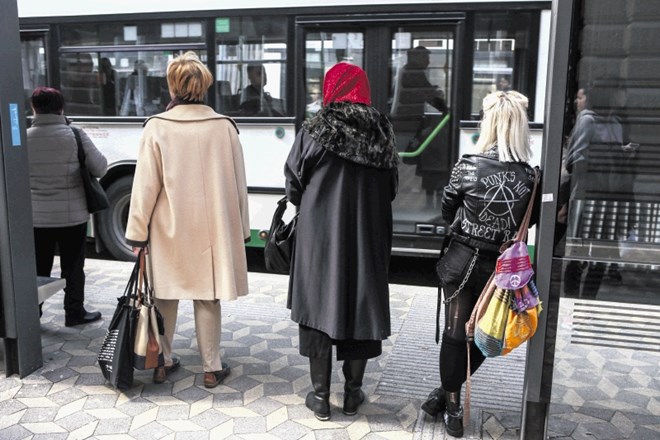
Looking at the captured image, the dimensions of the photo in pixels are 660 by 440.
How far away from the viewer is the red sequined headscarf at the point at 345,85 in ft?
10.5

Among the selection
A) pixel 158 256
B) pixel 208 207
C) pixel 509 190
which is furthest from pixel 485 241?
pixel 158 256

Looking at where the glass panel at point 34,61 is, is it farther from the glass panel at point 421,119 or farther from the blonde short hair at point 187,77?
the blonde short hair at point 187,77

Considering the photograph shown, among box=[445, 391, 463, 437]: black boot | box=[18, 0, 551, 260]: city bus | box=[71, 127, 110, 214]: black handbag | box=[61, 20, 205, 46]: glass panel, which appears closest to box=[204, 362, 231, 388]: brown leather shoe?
box=[445, 391, 463, 437]: black boot

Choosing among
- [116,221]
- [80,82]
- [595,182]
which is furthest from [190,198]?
[80,82]

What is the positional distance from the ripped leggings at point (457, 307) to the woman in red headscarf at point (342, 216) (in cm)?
31

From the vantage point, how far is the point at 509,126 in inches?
118

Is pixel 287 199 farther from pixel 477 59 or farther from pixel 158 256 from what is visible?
pixel 477 59

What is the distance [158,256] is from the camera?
366cm

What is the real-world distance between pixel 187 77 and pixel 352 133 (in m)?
1.00

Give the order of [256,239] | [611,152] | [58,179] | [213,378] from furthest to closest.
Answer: [256,239] < [58,179] < [213,378] < [611,152]

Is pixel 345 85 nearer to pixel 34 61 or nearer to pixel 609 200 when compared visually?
pixel 609 200

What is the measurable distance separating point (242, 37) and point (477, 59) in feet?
7.24

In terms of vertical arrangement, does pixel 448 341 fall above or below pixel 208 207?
below

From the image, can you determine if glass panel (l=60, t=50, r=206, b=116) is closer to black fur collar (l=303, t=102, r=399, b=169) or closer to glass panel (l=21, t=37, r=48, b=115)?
glass panel (l=21, t=37, r=48, b=115)
